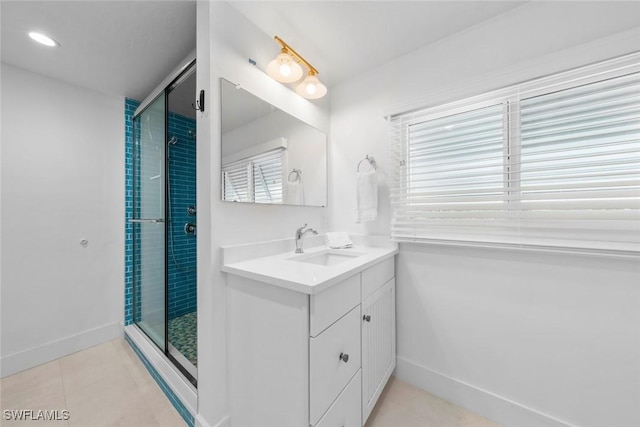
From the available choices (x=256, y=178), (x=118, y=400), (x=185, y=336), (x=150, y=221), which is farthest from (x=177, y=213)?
(x=118, y=400)

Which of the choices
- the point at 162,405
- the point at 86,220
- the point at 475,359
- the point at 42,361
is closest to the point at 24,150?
the point at 86,220

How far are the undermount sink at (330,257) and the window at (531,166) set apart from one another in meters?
0.37

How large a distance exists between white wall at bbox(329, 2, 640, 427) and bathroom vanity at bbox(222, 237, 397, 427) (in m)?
0.46

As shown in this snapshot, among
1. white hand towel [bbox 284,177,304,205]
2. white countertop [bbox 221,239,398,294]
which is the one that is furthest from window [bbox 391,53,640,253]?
white hand towel [bbox 284,177,304,205]

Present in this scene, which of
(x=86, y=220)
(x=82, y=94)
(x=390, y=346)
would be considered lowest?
(x=390, y=346)

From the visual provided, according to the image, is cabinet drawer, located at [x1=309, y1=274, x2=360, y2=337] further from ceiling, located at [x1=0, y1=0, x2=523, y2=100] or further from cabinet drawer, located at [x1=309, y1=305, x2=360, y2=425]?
ceiling, located at [x1=0, y1=0, x2=523, y2=100]

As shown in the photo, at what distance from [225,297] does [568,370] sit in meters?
1.78

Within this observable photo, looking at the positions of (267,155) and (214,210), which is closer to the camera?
(214,210)

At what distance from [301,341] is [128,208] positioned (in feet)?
7.44

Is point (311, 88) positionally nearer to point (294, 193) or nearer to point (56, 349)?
point (294, 193)

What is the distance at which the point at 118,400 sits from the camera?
145cm

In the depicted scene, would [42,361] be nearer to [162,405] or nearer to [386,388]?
[162,405]

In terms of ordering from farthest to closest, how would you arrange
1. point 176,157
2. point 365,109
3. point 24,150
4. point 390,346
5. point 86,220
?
point 176,157 < point 86,220 < point 365,109 < point 24,150 < point 390,346

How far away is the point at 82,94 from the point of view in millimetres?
1979
